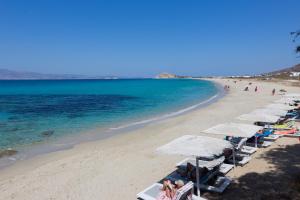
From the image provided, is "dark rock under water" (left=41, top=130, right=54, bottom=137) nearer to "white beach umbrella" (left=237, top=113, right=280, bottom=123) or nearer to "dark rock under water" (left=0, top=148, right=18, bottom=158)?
"dark rock under water" (left=0, top=148, right=18, bottom=158)

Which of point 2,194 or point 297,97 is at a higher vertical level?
point 297,97

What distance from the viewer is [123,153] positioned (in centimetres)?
1120

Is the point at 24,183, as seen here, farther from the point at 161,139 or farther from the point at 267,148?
the point at 267,148

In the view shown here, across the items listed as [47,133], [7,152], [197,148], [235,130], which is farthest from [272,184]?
[47,133]

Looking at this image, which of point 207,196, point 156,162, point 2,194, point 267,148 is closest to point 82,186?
point 2,194

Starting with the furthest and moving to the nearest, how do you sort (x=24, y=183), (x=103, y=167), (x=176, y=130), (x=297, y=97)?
(x=297, y=97) < (x=176, y=130) < (x=103, y=167) < (x=24, y=183)

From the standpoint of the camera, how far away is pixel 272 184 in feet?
23.8

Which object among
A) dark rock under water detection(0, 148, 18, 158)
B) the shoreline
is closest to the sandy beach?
the shoreline

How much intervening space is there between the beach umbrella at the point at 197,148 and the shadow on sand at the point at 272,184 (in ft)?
3.90

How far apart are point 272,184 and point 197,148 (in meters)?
2.60

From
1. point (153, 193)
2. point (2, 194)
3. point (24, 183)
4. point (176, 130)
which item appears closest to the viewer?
point (153, 193)

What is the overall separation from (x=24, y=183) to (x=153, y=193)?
4.49 m

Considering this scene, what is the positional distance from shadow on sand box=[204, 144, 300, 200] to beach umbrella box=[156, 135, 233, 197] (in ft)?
3.90

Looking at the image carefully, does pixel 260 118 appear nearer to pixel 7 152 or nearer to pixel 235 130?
pixel 235 130
